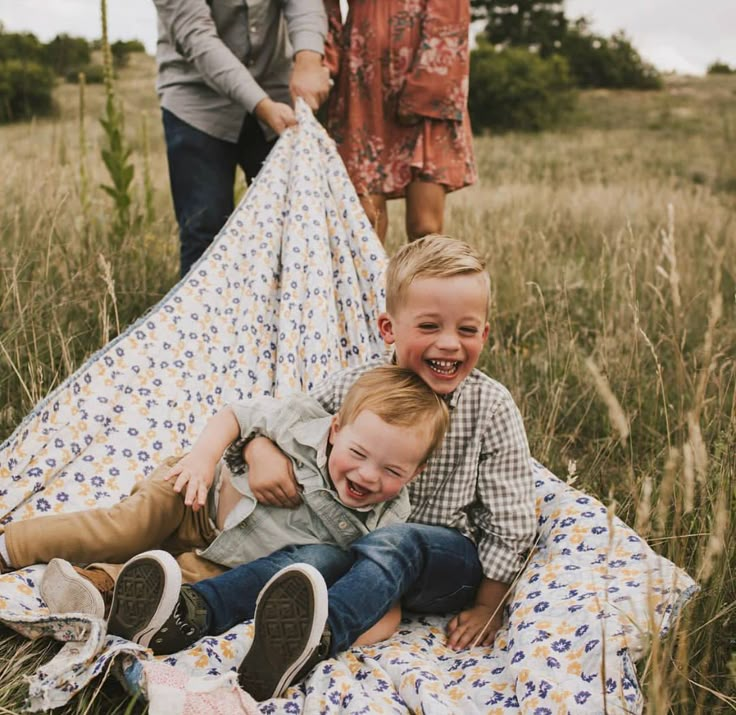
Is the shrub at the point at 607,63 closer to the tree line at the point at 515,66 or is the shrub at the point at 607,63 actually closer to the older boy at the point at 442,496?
the tree line at the point at 515,66

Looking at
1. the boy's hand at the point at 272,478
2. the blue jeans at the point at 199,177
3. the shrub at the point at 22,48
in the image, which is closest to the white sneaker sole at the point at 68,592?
the boy's hand at the point at 272,478

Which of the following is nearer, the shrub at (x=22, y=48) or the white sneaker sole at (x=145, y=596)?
the white sneaker sole at (x=145, y=596)

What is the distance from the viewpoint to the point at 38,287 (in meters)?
2.91

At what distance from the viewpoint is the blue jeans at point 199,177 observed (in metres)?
2.81

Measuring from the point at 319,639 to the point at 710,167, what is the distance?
31.9 feet

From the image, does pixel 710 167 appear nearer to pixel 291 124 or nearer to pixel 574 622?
pixel 291 124

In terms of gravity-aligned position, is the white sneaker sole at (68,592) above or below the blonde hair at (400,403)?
below

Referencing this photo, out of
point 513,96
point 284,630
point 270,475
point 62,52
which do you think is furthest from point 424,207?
point 513,96

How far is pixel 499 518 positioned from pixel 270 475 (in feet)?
1.73

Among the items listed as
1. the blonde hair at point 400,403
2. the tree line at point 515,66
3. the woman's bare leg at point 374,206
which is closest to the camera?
the blonde hair at point 400,403

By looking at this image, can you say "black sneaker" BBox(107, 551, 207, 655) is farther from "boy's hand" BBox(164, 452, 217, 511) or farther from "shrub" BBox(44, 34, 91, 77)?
"shrub" BBox(44, 34, 91, 77)

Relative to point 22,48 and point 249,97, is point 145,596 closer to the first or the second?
point 249,97

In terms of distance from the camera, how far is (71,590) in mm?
1587

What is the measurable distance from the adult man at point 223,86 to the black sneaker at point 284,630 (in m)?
1.69
